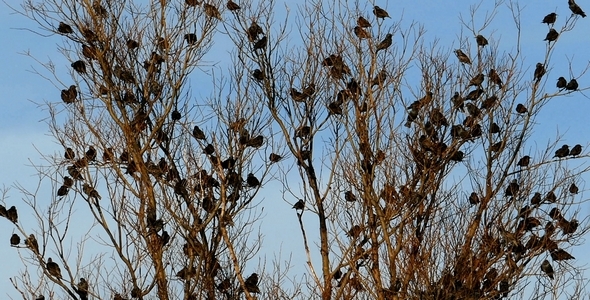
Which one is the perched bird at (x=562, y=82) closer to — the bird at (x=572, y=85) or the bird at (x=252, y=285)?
the bird at (x=572, y=85)

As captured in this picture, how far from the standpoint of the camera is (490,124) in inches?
637

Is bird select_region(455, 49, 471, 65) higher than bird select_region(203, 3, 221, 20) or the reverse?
the reverse

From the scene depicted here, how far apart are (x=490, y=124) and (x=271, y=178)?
3.43m

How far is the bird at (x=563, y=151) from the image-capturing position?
619 inches

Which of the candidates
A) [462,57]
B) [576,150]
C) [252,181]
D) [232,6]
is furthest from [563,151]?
[232,6]

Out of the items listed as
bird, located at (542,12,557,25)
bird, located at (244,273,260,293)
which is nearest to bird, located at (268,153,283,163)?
bird, located at (244,273,260,293)

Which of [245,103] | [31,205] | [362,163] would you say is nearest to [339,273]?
[362,163]

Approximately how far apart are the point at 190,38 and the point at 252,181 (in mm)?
2293

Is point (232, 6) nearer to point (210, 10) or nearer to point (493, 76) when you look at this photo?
point (210, 10)

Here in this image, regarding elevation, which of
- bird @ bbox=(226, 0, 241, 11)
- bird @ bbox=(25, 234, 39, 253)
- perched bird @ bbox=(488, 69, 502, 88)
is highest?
bird @ bbox=(226, 0, 241, 11)

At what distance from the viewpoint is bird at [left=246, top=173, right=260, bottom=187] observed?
15281 mm

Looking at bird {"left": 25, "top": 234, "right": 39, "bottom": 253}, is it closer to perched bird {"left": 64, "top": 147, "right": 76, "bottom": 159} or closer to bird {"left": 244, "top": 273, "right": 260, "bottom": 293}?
perched bird {"left": 64, "top": 147, "right": 76, "bottom": 159}

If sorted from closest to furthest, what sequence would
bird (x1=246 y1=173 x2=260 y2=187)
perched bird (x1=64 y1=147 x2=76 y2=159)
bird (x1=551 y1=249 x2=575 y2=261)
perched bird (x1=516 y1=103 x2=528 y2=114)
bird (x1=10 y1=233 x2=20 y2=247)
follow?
bird (x1=551 y1=249 x2=575 y2=261) < bird (x1=10 y1=233 x2=20 y2=247) < perched bird (x1=64 y1=147 x2=76 y2=159) < bird (x1=246 y1=173 x2=260 y2=187) < perched bird (x1=516 y1=103 x2=528 y2=114)

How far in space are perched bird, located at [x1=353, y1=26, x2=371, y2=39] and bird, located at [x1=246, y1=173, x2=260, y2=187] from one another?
2552mm
